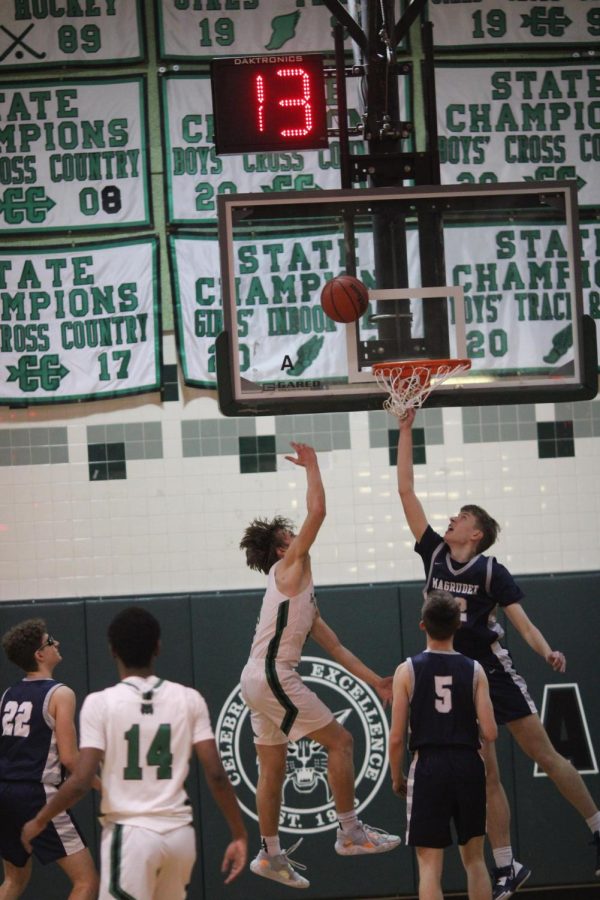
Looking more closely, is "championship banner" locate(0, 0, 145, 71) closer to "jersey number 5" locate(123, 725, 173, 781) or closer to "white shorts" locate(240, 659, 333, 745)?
"white shorts" locate(240, 659, 333, 745)

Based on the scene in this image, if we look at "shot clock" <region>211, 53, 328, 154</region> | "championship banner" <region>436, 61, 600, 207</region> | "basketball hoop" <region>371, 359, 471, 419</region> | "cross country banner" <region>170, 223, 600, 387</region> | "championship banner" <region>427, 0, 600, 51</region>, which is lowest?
"basketball hoop" <region>371, 359, 471, 419</region>

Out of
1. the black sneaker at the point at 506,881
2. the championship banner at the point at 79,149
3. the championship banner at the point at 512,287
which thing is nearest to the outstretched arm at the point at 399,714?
the black sneaker at the point at 506,881

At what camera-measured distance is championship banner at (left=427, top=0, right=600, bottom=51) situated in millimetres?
9719

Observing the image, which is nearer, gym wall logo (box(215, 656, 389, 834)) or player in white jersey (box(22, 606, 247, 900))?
player in white jersey (box(22, 606, 247, 900))

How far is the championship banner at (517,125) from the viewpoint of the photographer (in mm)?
9641

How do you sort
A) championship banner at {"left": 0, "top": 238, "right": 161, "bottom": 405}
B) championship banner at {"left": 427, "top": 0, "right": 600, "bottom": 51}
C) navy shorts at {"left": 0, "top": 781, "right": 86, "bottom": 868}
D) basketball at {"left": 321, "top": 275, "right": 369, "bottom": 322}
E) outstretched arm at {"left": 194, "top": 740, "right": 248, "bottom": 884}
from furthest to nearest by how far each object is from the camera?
championship banner at {"left": 427, "top": 0, "right": 600, "bottom": 51}
championship banner at {"left": 0, "top": 238, "right": 161, "bottom": 405}
basketball at {"left": 321, "top": 275, "right": 369, "bottom": 322}
navy shorts at {"left": 0, "top": 781, "right": 86, "bottom": 868}
outstretched arm at {"left": 194, "top": 740, "right": 248, "bottom": 884}

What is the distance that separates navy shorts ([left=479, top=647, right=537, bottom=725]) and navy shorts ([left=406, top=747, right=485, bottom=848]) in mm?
1011

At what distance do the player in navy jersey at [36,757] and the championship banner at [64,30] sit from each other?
4699 mm

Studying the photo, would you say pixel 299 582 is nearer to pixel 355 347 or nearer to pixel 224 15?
pixel 355 347

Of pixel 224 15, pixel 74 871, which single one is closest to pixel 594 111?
pixel 224 15

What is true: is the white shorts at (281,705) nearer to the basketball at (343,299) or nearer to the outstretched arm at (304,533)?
the outstretched arm at (304,533)

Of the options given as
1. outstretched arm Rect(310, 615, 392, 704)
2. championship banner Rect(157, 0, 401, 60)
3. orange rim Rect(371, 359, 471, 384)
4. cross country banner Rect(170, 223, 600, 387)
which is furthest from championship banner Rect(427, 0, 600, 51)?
outstretched arm Rect(310, 615, 392, 704)

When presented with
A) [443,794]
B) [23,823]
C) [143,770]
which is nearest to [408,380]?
[443,794]

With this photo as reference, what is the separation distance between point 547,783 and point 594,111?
197 inches
